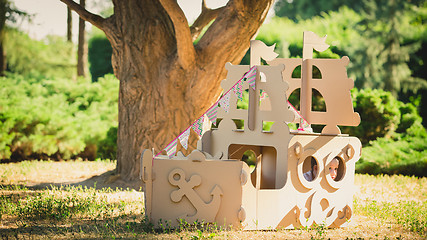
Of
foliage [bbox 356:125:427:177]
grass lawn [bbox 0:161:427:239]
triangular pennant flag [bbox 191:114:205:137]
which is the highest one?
triangular pennant flag [bbox 191:114:205:137]

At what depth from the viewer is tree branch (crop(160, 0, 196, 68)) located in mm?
6281

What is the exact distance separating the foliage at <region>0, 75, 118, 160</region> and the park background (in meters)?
0.02

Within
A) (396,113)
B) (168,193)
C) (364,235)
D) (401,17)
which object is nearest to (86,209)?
(168,193)

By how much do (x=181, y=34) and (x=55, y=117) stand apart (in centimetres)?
489

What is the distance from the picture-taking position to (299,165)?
4547 mm

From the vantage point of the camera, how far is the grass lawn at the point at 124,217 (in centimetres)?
401

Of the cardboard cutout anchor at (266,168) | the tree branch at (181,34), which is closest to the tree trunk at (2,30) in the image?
the tree branch at (181,34)

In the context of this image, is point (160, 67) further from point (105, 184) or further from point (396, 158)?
point (396, 158)

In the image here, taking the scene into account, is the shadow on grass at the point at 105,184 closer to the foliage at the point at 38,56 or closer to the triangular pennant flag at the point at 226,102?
the triangular pennant flag at the point at 226,102

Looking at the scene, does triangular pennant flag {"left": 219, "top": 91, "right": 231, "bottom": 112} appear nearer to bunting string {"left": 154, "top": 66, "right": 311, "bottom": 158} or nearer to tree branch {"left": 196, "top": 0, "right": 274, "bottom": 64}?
bunting string {"left": 154, "top": 66, "right": 311, "bottom": 158}

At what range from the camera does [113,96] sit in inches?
487

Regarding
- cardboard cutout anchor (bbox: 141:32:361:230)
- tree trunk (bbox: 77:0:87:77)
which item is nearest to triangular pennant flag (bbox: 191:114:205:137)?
cardboard cutout anchor (bbox: 141:32:361:230)

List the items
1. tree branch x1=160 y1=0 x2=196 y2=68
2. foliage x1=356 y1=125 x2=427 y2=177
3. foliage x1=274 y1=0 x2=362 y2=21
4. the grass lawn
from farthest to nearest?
foliage x1=274 y1=0 x2=362 y2=21 < foliage x1=356 y1=125 x2=427 y2=177 < tree branch x1=160 y1=0 x2=196 y2=68 < the grass lawn

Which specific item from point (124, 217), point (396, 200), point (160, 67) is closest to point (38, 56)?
Result: point (160, 67)
